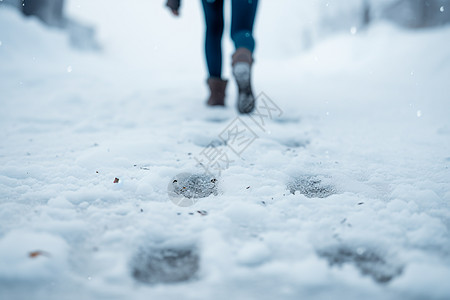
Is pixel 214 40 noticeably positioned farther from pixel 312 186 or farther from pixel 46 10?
pixel 46 10

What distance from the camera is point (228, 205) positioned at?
2.95 ft

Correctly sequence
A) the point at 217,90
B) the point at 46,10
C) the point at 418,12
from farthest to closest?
1. the point at 418,12
2. the point at 46,10
3. the point at 217,90

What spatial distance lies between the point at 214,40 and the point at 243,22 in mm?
363

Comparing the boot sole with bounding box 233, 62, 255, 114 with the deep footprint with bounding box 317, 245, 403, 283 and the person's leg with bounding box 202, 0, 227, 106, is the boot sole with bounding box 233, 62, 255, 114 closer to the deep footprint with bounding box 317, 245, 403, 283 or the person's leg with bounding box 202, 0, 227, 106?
the person's leg with bounding box 202, 0, 227, 106

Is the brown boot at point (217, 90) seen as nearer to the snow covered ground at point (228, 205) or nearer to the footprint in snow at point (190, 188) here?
the snow covered ground at point (228, 205)

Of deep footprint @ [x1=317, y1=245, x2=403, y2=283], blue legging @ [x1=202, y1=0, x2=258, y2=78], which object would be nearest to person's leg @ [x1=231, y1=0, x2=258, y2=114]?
blue legging @ [x1=202, y1=0, x2=258, y2=78]

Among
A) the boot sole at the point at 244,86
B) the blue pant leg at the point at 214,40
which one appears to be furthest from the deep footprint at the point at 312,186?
the blue pant leg at the point at 214,40

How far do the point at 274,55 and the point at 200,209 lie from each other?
100ft

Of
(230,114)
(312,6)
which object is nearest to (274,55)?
(312,6)

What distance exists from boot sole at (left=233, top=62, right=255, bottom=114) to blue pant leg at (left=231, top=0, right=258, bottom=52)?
144mm

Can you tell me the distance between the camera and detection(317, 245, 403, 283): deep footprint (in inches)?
25.4

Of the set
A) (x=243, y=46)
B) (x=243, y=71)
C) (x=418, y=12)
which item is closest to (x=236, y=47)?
(x=243, y=46)

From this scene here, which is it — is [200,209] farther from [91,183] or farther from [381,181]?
[381,181]

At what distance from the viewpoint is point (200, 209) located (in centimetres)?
88
